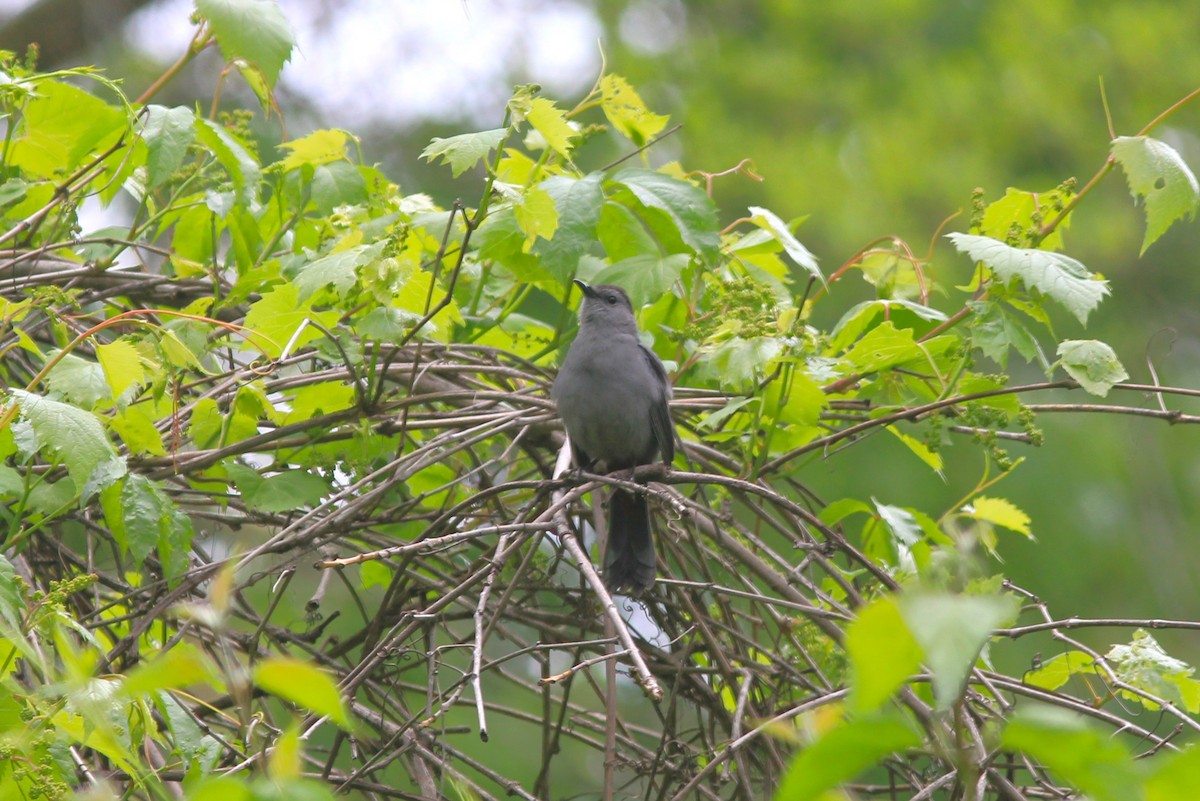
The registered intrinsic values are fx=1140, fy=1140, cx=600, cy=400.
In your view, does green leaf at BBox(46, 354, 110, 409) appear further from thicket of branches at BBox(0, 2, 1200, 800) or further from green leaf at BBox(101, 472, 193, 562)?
green leaf at BBox(101, 472, 193, 562)

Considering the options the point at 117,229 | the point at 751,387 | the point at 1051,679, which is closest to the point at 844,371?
the point at 751,387

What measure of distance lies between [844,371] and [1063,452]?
22.7 feet

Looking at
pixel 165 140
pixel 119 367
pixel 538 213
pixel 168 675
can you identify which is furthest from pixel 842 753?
pixel 165 140

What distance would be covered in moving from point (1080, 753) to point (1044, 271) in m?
1.81

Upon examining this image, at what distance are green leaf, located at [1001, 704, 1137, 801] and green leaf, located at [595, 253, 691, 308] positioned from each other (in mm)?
2002

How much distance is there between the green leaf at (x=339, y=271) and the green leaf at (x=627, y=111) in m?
0.75

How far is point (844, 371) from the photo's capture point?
2.60m

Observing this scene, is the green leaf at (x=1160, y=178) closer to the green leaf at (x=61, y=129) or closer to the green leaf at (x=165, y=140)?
the green leaf at (x=165, y=140)

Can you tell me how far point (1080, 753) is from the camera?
727 millimetres

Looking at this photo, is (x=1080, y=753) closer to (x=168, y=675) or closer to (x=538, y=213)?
(x=168, y=675)

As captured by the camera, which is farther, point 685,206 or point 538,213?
point 685,206

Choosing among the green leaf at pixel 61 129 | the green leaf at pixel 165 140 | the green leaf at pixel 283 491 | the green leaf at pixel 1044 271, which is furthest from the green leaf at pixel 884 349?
the green leaf at pixel 61 129

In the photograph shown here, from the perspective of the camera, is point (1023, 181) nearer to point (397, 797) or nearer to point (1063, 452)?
point (1063, 452)

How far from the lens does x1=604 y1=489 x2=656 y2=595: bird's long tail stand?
9.06 ft
